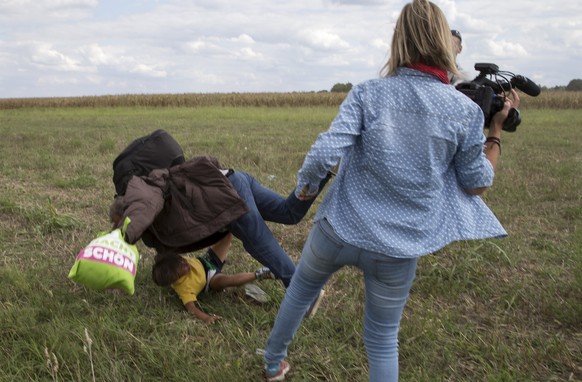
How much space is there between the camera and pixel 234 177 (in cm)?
330

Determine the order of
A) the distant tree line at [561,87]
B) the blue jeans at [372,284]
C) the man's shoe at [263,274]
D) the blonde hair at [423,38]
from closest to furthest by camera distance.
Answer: the blonde hair at [423,38] → the blue jeans at [372,284] → the man's shoe at [263,274] → the distant tree line at [561,87]

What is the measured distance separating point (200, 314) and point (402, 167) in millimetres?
1691

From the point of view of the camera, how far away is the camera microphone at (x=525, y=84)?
2.83 metres

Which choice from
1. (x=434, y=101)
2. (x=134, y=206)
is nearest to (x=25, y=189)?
(x=134, y=206)

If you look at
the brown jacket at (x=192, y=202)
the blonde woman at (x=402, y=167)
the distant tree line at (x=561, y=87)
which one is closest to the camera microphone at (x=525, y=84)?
the blonde woman at (x=402, y=167)

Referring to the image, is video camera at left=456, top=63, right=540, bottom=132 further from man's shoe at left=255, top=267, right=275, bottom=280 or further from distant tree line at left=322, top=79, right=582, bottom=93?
distant tree line at left=322, top=79, right=582, bottom=93

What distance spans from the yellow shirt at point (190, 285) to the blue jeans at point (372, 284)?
3.66 feet

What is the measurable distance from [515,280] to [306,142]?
24.3 ft

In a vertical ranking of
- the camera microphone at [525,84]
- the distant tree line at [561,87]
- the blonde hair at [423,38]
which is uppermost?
the blonde hair at [423,38]

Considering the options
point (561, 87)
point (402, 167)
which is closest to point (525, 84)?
point (402, 167)

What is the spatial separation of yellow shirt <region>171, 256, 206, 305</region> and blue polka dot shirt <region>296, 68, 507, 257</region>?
1.51 metres

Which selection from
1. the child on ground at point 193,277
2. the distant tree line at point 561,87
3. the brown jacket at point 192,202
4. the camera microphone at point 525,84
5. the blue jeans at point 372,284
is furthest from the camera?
the distant tree line at point 561,87

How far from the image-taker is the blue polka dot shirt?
1.98m

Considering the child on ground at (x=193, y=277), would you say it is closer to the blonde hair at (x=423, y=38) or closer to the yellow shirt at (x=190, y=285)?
the yellow shirt at (x=190, y=285)
